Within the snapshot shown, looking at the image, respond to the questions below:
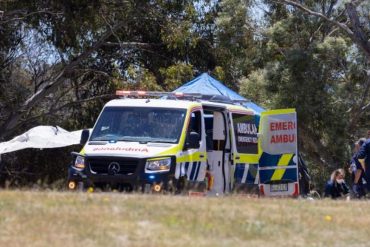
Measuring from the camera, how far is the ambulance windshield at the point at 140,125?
1466 centimetres

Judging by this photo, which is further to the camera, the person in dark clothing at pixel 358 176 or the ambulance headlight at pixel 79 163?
the person in dark clothing at pixel 358 176

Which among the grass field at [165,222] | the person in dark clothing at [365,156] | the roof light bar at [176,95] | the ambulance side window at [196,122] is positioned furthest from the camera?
the person in dark clothing at [365,156]

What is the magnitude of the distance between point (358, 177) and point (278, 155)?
5.70 ft

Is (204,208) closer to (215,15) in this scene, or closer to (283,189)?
(283,189)

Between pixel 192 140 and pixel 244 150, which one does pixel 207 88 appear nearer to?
pixel 244 150

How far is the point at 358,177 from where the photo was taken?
17406 mm

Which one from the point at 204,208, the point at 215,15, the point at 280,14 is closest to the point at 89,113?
the point at 215,15

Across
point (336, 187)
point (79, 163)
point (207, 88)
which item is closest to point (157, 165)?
point (79, 163)

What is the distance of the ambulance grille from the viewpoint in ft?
46.1

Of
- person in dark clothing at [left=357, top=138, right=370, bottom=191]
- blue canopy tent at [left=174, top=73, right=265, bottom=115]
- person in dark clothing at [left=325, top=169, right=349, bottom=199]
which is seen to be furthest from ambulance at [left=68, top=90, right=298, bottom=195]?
blue canopy tent at [left=174, top=73, right=265, bottom=115]

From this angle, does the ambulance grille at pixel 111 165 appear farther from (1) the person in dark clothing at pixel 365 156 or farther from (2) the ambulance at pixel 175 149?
(1) the person in dark clothing at pixel 365 156

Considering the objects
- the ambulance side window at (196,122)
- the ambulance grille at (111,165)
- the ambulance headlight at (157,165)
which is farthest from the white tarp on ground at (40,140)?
the ambulance headlight at (157,165)

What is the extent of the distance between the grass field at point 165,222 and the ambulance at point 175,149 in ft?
9.27

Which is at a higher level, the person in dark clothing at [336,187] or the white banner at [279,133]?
the white banner at [279,133]
